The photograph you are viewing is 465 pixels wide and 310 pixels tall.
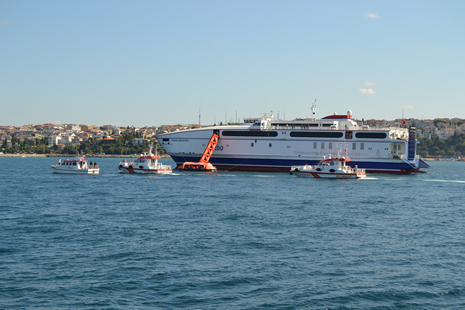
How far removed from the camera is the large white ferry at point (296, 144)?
7144 cm

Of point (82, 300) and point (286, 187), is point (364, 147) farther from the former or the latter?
point (82, 300)

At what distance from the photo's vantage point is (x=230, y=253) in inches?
841

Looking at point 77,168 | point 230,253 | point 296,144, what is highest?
point 296,144

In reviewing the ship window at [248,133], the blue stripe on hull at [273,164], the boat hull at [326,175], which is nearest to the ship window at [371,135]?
the blue stripe on hull at [273,164]

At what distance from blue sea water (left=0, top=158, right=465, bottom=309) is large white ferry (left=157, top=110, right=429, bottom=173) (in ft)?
101

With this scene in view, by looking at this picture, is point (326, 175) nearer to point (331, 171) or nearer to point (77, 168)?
point (331, 171)

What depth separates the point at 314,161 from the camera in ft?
240

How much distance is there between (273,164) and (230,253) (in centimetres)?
5327

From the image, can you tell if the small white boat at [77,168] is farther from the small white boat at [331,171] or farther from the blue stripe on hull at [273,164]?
the small white boat at [331,171]

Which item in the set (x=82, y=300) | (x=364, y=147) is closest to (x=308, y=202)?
(x=82, y=300)

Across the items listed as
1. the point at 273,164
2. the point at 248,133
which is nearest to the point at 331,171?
the point at 273,164

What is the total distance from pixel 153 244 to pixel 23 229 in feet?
27.1

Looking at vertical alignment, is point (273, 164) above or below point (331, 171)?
above

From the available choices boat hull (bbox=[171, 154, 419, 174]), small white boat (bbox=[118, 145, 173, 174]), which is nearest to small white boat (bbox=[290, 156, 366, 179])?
boat hull (bbox=[171, 154, 419, 174])
